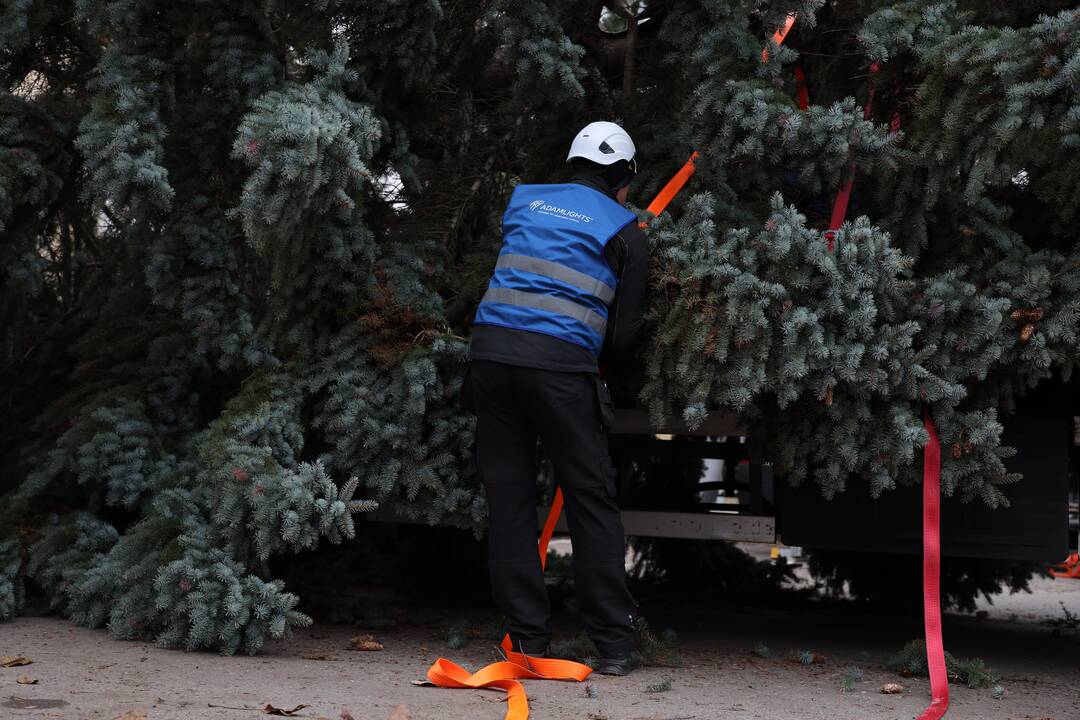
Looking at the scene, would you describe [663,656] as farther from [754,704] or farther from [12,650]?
[12,650]

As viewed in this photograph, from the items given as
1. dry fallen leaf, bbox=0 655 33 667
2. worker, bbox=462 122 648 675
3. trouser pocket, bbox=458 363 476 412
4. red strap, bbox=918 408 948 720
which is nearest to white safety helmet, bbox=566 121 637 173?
worker, bbox=462 122 648 675

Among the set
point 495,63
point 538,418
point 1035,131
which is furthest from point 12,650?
point 1035,131

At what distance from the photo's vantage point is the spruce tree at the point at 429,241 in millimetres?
4023

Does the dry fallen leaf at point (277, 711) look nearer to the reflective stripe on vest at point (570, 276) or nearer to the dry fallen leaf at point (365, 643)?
the dry fallen leaf at point (365, 643)

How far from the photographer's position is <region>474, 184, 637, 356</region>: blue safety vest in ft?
13.9

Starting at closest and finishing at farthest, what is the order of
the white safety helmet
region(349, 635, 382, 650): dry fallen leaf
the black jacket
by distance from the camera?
1. the black jacket
2. the white safety helmet
3. region(349, 635, 382, 650): dry fallen leaf

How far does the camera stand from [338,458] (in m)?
4.61

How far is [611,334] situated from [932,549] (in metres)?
1.42

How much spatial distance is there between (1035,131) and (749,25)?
1173mm

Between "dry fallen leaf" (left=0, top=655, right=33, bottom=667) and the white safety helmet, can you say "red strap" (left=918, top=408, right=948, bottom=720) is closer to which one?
the white safety helmet

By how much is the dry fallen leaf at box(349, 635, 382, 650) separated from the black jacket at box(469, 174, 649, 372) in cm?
130

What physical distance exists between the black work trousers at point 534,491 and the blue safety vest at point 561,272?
7.0 inches

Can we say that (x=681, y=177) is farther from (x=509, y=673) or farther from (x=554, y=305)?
(x=509, y=673)

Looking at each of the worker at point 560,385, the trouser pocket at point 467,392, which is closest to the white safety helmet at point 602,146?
the worker at point 560,385
